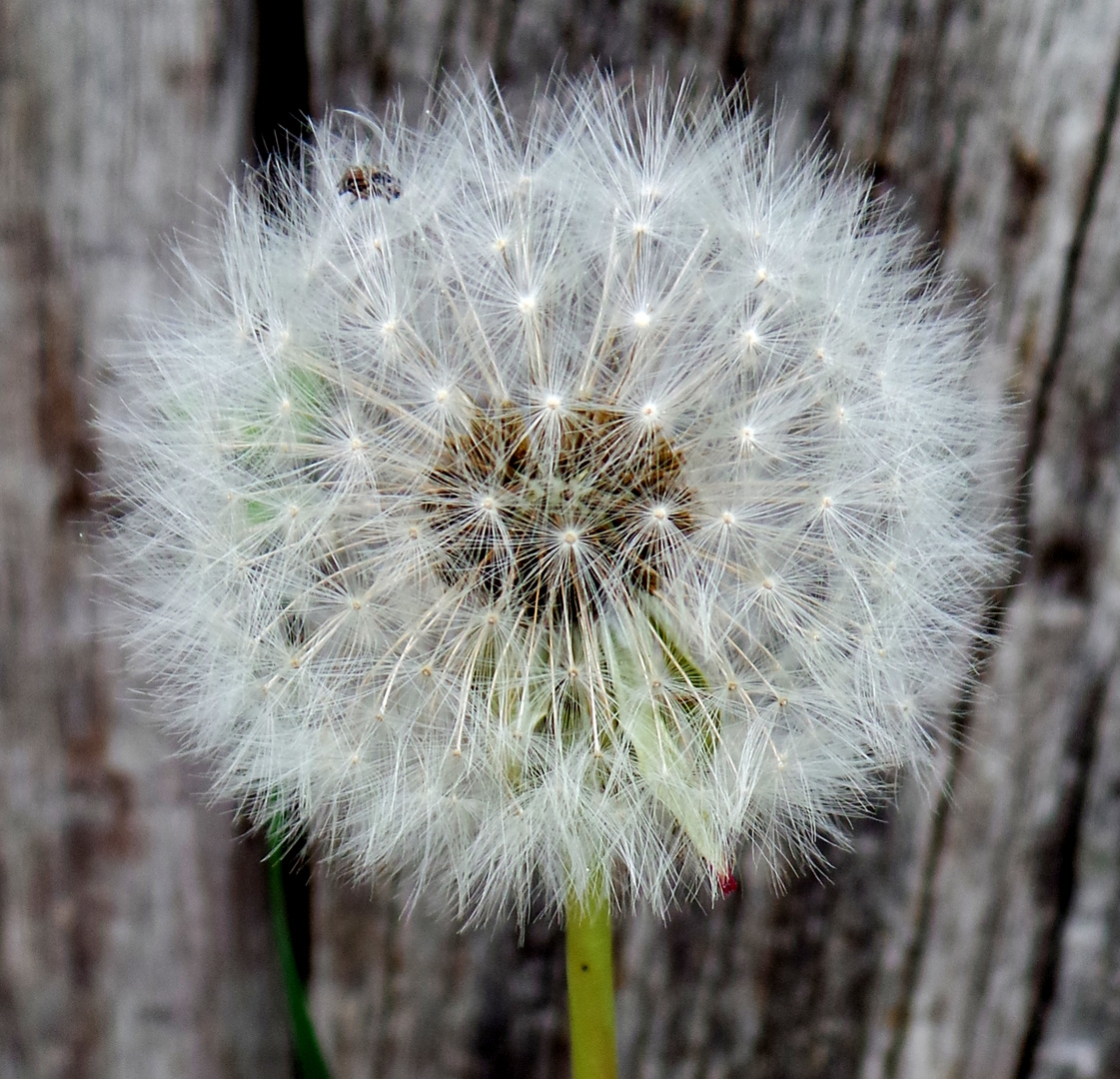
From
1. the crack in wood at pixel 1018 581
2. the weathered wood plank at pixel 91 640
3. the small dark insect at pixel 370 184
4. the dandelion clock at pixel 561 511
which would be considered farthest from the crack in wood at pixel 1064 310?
the weathered wood plank at pixel 91 640

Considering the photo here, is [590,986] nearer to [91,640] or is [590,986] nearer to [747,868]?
[747,868]

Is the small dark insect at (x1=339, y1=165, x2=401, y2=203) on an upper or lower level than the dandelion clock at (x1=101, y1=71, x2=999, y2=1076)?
upper

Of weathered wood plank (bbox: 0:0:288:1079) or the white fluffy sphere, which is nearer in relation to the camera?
the white fluffy sphere

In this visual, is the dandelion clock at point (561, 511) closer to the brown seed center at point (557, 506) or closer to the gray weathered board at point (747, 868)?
the brown seed center at point (557, 506)

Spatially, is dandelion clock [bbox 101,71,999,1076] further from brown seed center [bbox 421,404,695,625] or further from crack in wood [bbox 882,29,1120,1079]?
crack in wood [bbox 882,29,1120,1079]

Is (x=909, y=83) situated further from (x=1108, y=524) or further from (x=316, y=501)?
(x=316, y=501)

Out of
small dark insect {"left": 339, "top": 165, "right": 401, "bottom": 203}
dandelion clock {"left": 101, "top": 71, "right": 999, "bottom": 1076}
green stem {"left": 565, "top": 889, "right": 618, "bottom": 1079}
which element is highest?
small dark insect {"left": 339, "top": 165, "right": 401, "bottom": 203}

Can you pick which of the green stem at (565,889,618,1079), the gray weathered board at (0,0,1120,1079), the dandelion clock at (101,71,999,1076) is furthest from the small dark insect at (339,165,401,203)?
the green stem at (565,889,618,1079)
